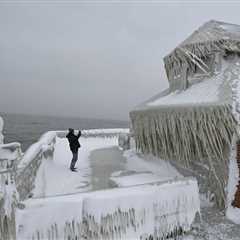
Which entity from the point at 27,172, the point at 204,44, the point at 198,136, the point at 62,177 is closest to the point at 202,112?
the point at 198,136

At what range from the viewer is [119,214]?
8930 mm

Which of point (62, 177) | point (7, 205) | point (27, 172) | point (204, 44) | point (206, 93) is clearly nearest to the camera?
point (7, 205)

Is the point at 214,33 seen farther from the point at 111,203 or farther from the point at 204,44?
the point at 111,203

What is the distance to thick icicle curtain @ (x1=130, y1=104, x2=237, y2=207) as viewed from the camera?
11.2m

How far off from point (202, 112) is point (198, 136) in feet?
2.90

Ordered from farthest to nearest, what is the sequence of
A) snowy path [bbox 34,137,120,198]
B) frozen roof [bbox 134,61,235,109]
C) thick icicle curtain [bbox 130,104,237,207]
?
frozen roof [bbox 134,61,235,109]
thick icicle curtain [bbox 130,104,237,207]
snowy path [bbox 34,137,120,198]

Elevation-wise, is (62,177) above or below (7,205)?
below

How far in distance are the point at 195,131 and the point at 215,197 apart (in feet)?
8.28

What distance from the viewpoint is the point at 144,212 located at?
9312 mm

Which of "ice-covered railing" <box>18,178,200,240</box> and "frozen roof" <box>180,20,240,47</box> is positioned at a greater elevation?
"frozen roof" <box>180,20,240,47</box>

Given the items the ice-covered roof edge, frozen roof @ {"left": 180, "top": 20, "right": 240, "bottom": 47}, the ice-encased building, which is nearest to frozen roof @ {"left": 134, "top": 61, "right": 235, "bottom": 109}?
the ice-encased building

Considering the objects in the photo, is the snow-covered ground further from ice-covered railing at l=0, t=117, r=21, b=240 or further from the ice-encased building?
the ice-encased building

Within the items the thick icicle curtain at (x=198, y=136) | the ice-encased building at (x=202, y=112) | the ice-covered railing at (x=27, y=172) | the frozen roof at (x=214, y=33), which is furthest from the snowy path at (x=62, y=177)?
the frozen roof at (x=214, y=33)

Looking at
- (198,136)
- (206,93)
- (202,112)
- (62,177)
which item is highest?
(206,93)
